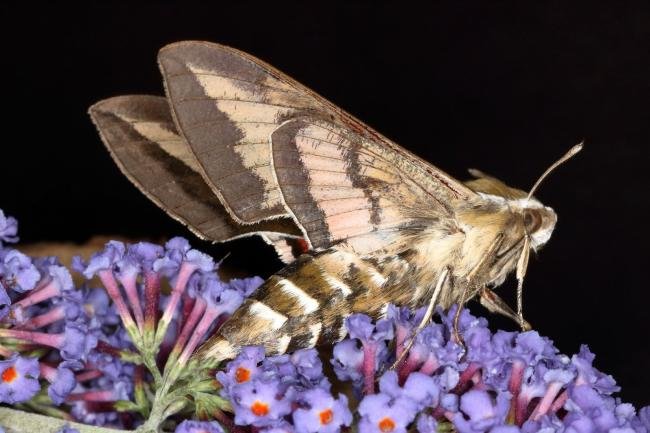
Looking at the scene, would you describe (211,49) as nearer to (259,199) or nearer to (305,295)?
(259,199)

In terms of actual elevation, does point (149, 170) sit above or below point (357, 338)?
above

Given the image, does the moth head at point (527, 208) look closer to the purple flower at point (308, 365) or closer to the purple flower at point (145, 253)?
the purple flower at point (308, 365)

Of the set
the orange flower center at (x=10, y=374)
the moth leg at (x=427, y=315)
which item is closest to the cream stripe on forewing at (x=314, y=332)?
the moth leg at (x=427, y=315)

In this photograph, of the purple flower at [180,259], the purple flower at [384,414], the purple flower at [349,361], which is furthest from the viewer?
the purple flower at [180,259]

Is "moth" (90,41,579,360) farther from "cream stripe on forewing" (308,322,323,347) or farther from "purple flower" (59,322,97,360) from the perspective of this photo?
"purple flower" (59,322,97,360)

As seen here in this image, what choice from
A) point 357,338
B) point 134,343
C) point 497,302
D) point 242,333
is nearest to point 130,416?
point 134,343
